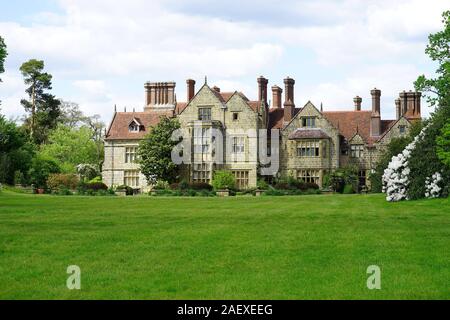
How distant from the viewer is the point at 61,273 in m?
10.2

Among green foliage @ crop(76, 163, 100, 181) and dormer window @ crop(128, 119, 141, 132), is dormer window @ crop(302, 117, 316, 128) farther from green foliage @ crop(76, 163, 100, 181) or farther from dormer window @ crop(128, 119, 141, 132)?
green foliage @ crop(76, 163, 100, 181)

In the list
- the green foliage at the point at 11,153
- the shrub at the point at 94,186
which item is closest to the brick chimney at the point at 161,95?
the green foliage at the point at 11,153

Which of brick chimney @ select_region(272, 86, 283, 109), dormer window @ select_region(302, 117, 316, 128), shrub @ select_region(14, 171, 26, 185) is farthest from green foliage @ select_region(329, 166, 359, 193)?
shrub @ select_region(14, 171, 26, 185)

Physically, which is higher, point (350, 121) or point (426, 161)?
point (350, 121)

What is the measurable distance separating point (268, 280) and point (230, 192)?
37.4 meters

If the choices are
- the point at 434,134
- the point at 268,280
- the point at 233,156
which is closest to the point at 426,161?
the point at 434,134

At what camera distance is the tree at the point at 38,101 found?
77.9 metres

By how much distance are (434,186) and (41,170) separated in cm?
3665

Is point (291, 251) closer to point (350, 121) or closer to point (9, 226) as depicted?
point (9, 226)

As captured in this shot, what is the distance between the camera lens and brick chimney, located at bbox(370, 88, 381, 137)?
5547cm

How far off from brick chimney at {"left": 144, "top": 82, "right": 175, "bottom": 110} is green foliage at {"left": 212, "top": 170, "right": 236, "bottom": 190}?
37.2ft

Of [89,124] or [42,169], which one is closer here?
[42,169]

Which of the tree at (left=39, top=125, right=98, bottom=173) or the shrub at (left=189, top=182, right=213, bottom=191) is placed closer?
the shrub at (left=189, top=182, right=213, bottom=191)
